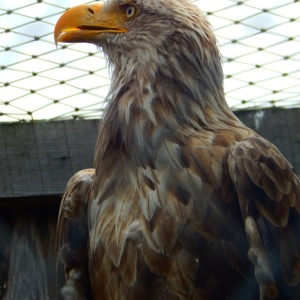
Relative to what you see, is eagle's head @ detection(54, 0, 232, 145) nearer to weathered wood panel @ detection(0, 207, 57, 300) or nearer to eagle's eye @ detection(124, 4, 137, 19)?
eagle's eye @ detection(124, 4, 137, 19)

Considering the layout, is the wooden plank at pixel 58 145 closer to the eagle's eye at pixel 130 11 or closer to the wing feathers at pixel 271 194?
the eagle's eye at pixel 130 11

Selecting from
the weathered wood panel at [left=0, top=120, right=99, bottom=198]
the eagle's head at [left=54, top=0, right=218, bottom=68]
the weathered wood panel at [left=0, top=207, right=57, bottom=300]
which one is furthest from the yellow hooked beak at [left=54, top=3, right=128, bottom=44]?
the weathered wood panel at [left=0, top=207, right=57, bottom=300]

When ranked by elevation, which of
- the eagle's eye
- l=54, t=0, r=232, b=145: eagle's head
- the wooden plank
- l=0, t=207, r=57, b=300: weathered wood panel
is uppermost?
the eagle's eye

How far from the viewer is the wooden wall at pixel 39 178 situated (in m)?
4.39

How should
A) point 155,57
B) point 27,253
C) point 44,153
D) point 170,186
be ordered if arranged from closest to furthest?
point 170,186
point 155,57
point 27,253
point 44,153

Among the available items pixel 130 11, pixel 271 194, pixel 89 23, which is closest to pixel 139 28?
pixel 130 11

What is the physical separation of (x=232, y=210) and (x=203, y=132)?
381 millimetres

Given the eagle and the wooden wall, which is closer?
the eagle

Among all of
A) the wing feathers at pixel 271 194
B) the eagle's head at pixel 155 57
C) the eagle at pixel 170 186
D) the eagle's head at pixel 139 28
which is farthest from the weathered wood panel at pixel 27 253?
the wing feathers at pixel 271 194

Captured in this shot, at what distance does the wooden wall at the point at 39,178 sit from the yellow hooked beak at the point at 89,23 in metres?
0.54

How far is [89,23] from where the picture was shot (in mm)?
4219

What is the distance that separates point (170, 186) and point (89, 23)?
90cm

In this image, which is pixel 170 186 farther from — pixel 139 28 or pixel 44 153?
pixel 44 153

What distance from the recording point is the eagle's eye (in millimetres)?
4254
